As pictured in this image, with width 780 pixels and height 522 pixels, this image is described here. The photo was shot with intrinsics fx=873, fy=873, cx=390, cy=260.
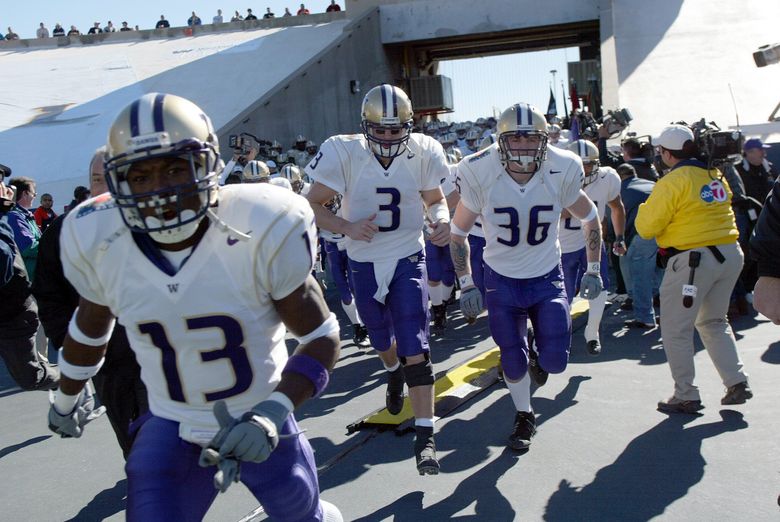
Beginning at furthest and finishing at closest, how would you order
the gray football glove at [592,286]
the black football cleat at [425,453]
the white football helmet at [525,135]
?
the gray football glove at [592,286] → the white football helmet at [525,135] → the black football cleat at [425,453]

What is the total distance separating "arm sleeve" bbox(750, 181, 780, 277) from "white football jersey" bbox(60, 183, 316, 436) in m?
1.71

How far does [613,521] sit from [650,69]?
16796 millimetres

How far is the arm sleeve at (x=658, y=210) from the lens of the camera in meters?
5.14

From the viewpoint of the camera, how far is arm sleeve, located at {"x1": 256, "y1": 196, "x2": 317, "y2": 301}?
99.0 inches

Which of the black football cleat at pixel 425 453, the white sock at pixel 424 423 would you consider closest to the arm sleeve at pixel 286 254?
the black football cleat at pixel 425 453

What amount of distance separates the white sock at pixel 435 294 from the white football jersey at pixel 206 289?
5664mm

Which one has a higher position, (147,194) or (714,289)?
(147,194)

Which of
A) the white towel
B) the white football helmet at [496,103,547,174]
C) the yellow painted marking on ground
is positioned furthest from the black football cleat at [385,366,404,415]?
the white football helmet at [496,103,547,174]

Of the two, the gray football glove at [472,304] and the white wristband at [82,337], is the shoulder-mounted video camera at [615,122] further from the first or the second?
the white wristband at [82,337]

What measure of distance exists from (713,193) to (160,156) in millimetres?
3676

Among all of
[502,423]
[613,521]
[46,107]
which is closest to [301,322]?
[613,521]

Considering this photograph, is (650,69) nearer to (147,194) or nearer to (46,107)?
(46,107)

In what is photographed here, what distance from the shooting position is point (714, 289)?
519 cm

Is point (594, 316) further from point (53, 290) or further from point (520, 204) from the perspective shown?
point (53, 290)
